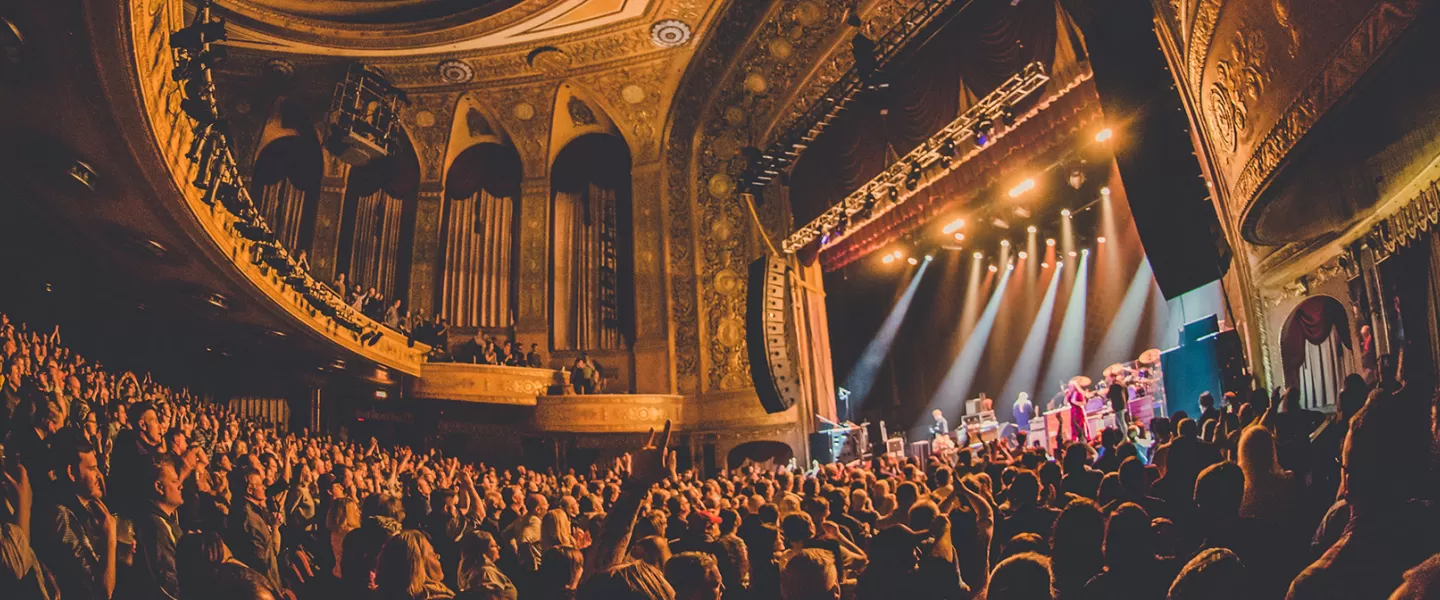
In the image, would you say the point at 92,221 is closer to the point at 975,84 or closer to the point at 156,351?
the point at 156,351

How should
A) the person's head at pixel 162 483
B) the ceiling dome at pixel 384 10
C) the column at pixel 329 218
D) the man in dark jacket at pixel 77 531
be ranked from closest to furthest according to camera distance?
the man in dark jacket at pixel 77 531, the person's head at pixel 162 483, the ceiling dome at pixel 384 10, the column at pixel 329 218

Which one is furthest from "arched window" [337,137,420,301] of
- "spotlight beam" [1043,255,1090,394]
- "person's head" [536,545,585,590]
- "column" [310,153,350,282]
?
"person's head" [536,545,585,590]

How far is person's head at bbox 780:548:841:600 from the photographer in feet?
7.73

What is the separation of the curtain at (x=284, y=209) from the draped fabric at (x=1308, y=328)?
737 inches

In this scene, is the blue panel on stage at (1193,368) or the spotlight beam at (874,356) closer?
the blue panel on stage at (1193,368)

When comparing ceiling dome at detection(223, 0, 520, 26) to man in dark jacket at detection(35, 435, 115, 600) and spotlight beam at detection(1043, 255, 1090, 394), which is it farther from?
man in dark jacket at detection(35, 435, 115, 600)

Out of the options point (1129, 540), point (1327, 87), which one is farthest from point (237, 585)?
point (1327, 87)

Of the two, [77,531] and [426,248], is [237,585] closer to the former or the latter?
[77,531]

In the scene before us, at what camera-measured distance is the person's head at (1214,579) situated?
1.63 metres

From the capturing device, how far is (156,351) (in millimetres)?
12898

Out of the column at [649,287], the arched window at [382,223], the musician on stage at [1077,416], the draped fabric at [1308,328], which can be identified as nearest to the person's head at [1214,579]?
the draped fabric at [1308,328]

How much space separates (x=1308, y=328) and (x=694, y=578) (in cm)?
835

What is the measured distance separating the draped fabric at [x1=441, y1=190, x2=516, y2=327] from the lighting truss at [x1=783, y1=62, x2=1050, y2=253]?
24.1ft

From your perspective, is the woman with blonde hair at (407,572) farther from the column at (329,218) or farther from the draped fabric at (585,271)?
the column at (329,218)
